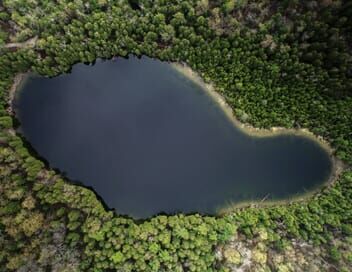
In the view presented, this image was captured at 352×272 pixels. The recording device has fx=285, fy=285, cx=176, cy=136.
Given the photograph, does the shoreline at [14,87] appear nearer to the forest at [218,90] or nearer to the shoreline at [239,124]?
the forest at [218,90]

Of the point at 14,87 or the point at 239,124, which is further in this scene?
the point at 239,124

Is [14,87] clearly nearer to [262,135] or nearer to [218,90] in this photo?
[218,90]

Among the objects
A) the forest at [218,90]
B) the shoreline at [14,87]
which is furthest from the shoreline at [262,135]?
the shoreline at [14,87]

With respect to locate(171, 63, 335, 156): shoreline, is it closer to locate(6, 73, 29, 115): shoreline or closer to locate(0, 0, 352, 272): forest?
locate(0, 0, 352, 272): forest

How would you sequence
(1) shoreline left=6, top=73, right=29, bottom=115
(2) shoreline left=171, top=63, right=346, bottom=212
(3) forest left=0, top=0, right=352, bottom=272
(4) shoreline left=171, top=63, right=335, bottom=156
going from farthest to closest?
1. (4) shoreline left=171, top=63, right=335, bottom=156
2. (1) shoreline left=6, top=73, right=29, bottom=115
3. (2) shoreline left=171, top=63, right=346, bottom=212
4. (3) forest left=0, top=0, right=352, bottom=272

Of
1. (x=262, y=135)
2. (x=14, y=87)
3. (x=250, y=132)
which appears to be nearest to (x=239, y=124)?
(x=250, y=132)

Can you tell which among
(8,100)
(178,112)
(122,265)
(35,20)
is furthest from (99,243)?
(35,20)

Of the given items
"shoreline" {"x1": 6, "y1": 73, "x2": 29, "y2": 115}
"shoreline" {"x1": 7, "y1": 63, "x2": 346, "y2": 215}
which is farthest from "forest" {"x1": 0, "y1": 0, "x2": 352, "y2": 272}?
"shoreline" {"x1": 7, "y1": 63, "x2": 346, "y2": 215}

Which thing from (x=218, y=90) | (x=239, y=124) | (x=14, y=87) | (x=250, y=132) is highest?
(x=218, y=90)

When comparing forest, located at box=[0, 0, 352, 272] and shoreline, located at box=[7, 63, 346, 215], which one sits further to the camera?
shoreline, located at box=[7, 63, 346, 215]
